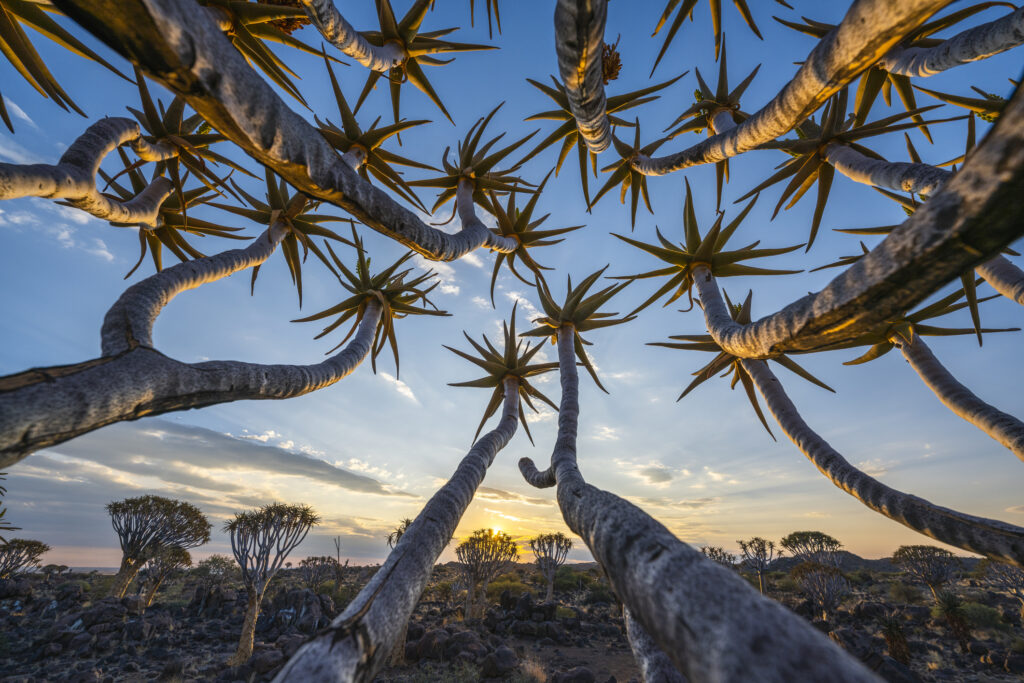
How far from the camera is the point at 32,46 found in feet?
12.2

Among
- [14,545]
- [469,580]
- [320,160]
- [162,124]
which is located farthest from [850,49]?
[14,545]

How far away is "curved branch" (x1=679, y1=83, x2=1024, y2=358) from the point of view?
103 centimetres

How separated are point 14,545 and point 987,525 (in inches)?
1600

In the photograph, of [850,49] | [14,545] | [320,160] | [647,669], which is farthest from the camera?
[14,545]

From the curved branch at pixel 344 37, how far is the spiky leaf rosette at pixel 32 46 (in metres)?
2.07

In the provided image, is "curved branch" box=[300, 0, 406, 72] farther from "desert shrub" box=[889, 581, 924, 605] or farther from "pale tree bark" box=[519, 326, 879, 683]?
"desert shrub" box=[889, 581, 924, 605]

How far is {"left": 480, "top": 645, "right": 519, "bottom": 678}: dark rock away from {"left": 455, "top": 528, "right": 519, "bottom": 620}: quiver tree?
22.6ft

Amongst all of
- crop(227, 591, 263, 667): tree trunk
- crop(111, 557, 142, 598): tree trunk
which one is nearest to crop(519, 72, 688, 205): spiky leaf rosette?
crop(227, 591, 263, 667): tree trunk

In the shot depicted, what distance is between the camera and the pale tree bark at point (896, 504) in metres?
3.19

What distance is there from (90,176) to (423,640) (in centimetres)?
1356

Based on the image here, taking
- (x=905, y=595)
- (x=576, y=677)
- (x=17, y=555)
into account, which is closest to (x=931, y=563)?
(x=905, y=595)

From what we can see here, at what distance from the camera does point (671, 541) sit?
5.16 feet

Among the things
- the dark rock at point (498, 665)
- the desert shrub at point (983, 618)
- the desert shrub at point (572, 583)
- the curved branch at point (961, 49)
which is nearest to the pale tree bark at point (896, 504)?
the curved branch at point (961, 49)

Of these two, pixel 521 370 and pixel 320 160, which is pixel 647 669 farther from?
pixel 521 370
